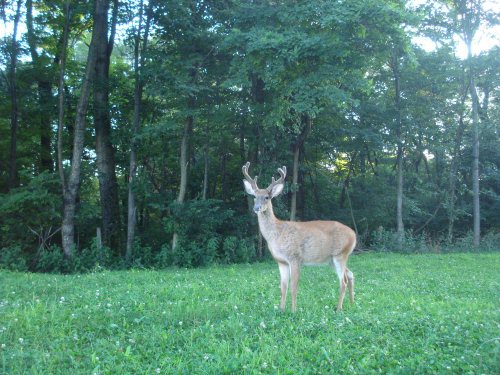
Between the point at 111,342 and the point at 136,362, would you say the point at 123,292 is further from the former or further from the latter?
the point at 136,362

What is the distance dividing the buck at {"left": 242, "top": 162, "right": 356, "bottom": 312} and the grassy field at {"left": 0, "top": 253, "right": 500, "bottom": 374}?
565 mm

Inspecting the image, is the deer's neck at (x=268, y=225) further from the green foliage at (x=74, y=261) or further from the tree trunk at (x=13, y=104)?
the tree trunk at (x=13, y=104)

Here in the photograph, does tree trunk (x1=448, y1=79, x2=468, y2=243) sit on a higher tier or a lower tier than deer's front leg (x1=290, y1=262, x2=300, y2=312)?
higher

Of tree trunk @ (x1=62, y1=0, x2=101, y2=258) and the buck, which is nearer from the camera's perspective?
the buck

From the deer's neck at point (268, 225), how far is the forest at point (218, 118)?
20.5 ft

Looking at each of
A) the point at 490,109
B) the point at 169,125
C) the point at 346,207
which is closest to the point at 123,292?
the point at 169,125

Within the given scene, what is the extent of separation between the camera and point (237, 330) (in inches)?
219

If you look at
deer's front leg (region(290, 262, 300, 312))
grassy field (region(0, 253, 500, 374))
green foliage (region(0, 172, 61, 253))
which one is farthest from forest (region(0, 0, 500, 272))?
deer's front leg (region(290, 262, 300, 312))

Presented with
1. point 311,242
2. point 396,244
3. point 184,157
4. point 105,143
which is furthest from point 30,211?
point 396,244

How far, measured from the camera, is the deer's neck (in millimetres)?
7633

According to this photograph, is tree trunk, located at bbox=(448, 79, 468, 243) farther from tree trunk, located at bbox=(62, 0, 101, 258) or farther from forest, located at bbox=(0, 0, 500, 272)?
tree trunk, located at bbox=(62, 0, 101, 258)

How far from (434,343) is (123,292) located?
522 cm

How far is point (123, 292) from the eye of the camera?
8195mm

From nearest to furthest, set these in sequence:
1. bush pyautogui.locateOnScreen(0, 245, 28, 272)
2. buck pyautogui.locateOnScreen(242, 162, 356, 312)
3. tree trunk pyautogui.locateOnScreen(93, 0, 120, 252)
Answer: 1. buck pyautogui.locateOnScreen(242, 162, 356, 312)
2. bush pyautogui.locateOnScreen(0, 245, 28, 272)
3. tree trunk pyautogui.locateOnScreen(93, 0, 120, 252)
